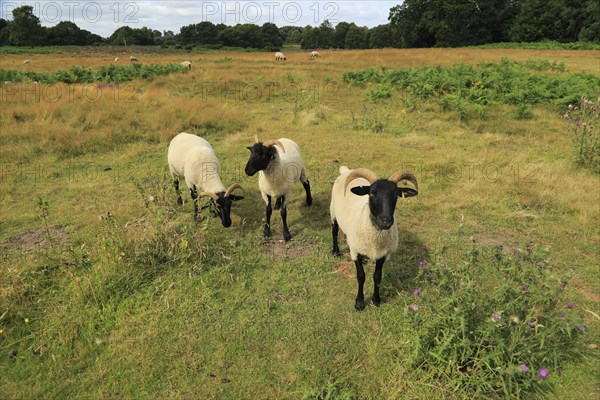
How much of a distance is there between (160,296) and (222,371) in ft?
4.92

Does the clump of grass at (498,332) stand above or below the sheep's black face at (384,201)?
below

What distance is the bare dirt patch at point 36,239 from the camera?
603 cm

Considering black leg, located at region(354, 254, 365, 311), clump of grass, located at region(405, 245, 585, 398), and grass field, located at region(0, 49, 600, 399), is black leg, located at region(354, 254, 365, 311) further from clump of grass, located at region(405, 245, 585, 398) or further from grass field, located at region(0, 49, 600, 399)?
clump of grass, located at region(405, 245, 585, 398)

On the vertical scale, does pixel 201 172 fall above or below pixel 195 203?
above

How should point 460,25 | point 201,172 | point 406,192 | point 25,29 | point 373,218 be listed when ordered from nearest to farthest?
1. point 406,192
2. point 373,218
3. point 201,172
4. point 460,25
5. point 25,29

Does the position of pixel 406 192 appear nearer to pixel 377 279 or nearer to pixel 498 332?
pixel 377 279

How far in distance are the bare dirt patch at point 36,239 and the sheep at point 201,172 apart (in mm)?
2211

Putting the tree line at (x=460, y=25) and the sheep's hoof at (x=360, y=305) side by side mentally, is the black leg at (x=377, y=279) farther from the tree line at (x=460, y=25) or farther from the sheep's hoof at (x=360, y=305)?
the tree line at (x=460, y=25)

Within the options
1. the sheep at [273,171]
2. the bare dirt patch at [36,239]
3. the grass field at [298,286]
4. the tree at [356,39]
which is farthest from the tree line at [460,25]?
the bare dirt patch at [36,239]

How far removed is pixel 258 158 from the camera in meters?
6.19

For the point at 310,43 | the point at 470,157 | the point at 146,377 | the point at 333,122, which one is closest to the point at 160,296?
the point at 146,377

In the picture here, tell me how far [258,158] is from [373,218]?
2.63 metres

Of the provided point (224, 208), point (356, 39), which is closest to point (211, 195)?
point (224, 208)

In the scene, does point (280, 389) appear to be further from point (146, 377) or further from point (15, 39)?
point (15, 39)
